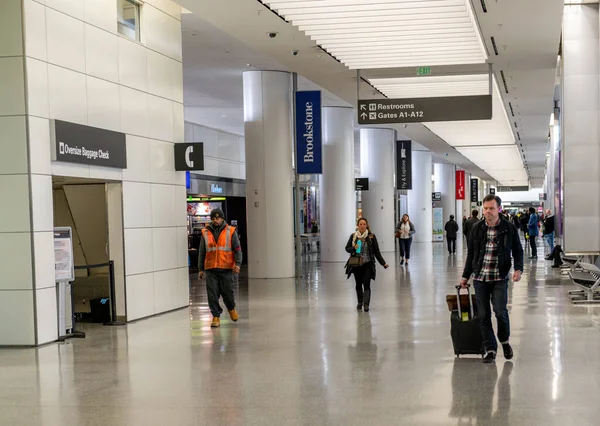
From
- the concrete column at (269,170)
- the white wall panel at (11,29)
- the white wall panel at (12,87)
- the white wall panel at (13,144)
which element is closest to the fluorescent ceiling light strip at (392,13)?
the white wall panel at (11,29)

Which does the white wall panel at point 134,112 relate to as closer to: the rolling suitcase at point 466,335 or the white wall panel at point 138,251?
the white wall panel at point 138,251

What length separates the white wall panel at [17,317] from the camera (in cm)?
1030

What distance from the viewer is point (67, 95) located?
1108 centimetres

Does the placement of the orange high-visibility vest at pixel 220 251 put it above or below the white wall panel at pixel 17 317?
above

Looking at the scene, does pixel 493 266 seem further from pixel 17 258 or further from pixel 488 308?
pixel 17 258

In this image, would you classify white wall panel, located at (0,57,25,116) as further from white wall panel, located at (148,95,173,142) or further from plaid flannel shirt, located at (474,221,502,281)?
plaid flannel shirt, located at (474,221,502,281)

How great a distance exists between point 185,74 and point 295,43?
665 cm

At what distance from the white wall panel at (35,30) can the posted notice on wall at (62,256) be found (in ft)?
7.69

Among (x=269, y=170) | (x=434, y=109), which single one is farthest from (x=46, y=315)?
(x=269, y=170)

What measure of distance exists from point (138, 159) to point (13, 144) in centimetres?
293

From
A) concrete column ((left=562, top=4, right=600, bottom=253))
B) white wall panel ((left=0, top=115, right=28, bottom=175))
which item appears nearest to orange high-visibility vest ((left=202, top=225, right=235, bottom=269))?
white wall panel ((left=0, top=115, right=28, bottom=175))

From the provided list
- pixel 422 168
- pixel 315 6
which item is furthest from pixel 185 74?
pixel 422 168

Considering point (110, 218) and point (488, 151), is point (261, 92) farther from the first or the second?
point (488, 151)

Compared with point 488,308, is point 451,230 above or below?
above
